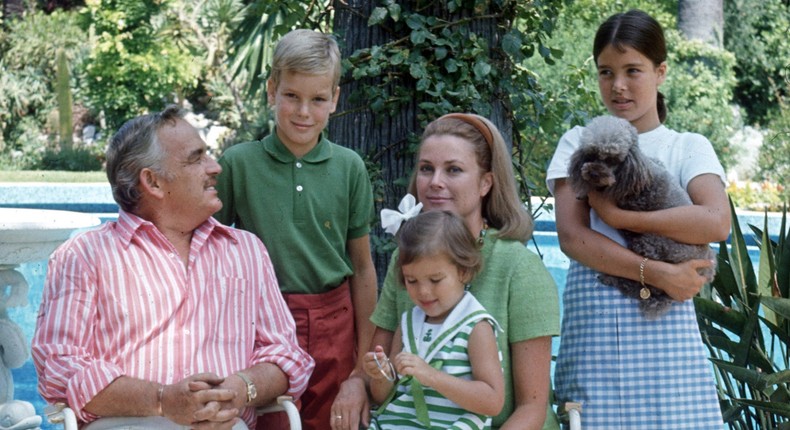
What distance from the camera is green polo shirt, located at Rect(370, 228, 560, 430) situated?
2549 millimetres

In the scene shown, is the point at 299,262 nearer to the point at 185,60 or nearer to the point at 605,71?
the point at 605,71

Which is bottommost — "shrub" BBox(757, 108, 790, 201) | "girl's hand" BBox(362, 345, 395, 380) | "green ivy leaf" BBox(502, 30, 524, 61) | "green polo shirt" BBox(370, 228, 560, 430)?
"shrub" BBox(757, 108, 790, 201)

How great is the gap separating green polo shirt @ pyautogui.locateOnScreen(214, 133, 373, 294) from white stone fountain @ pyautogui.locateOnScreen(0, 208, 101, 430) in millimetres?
1440

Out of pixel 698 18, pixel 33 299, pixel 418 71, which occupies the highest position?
pixel 698 18

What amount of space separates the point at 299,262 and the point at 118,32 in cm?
1681

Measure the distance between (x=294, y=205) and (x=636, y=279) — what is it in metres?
1.01

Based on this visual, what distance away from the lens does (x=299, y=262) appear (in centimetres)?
301

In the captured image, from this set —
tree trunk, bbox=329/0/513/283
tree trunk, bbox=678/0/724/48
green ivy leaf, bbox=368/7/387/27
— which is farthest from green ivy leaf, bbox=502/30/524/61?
tree trunk, bbox=678/0/724/48

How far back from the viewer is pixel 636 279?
2668 millimetres

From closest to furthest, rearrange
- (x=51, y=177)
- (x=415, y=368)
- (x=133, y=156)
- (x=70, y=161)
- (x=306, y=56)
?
(x=415, y=368) < (x=133, y=156) < (x=306, y=56) < (x=51, y=177) < (x=70, y=161)

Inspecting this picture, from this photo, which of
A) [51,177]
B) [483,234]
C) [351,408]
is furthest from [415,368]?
[51,177]

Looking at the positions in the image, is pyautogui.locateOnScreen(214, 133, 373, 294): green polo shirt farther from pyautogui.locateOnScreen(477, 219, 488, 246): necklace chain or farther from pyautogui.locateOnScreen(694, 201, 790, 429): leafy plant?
pyautogui.locateOnScreen(694, 201, 790, 429): leafy plant

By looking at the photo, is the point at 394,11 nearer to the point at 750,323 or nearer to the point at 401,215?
the point at 401,215

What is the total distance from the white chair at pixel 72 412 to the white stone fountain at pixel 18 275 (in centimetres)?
170
